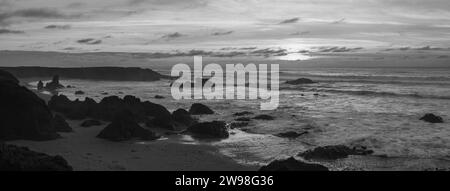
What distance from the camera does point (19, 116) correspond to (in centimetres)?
1877

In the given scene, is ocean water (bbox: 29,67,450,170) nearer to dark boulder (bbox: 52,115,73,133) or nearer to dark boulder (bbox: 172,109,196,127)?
dark boulder (bbox: 172,109,196,127)

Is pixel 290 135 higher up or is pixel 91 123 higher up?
pixel 91 123

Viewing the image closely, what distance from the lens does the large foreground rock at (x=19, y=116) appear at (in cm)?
1859

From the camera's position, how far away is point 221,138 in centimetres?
2147

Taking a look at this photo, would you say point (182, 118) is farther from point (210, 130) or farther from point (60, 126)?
point (60, 126)

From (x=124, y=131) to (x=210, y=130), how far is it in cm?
422

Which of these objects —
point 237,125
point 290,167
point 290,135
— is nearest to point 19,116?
point 237,125

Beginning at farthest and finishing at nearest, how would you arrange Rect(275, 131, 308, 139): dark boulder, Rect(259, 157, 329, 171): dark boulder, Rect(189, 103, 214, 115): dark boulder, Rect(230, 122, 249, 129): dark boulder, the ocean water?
Rect(189, 103, 214, 115): dark boulder, Rect(230, 122, 249, 129): dark boulder, Rect(275, 131, 308, 139): dark boulder, the ocean water, Rect(259, 157, 329, 171): dark boulder

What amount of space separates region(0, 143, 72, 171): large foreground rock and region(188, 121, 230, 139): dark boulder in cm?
1015

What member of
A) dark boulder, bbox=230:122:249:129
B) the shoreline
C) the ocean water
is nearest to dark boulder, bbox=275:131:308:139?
the ocean water

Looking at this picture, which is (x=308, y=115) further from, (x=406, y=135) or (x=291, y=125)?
(x=406, y=135)

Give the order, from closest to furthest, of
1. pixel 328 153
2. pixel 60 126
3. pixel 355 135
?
1. pixel 328 153
2. pixel 60 126
3. pixel 355 135

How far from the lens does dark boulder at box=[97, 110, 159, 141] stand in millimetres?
20219
